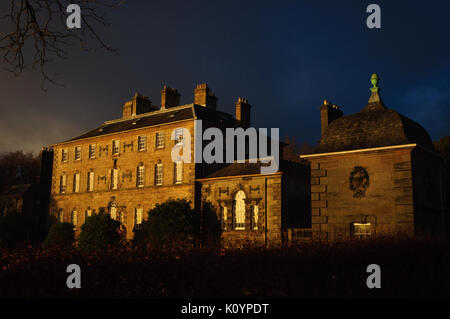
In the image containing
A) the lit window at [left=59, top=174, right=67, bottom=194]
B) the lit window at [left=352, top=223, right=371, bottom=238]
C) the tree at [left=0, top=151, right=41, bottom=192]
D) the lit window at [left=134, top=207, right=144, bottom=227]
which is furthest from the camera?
the tree at [left=0, top=151, right=41, bottom=192]

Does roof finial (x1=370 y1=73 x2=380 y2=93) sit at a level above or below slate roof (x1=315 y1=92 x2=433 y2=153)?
above

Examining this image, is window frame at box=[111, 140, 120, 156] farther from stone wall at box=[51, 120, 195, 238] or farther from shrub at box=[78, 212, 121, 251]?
shrub at box=[78, 212, 121, 251]

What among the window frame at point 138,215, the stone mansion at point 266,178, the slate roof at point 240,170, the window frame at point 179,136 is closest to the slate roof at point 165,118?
the stone mansion at point 266,178

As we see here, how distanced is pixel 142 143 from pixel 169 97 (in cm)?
560

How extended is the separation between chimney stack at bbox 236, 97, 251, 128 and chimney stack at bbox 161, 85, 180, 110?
232 inches

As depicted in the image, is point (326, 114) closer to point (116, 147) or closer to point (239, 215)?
point (239, 215)

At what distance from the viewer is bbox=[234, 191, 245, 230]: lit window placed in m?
32.6

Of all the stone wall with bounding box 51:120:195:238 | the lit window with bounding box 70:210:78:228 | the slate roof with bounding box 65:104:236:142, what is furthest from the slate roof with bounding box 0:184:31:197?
the slate roof with bounding box 65:104:236:142

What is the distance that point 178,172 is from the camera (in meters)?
37.2
